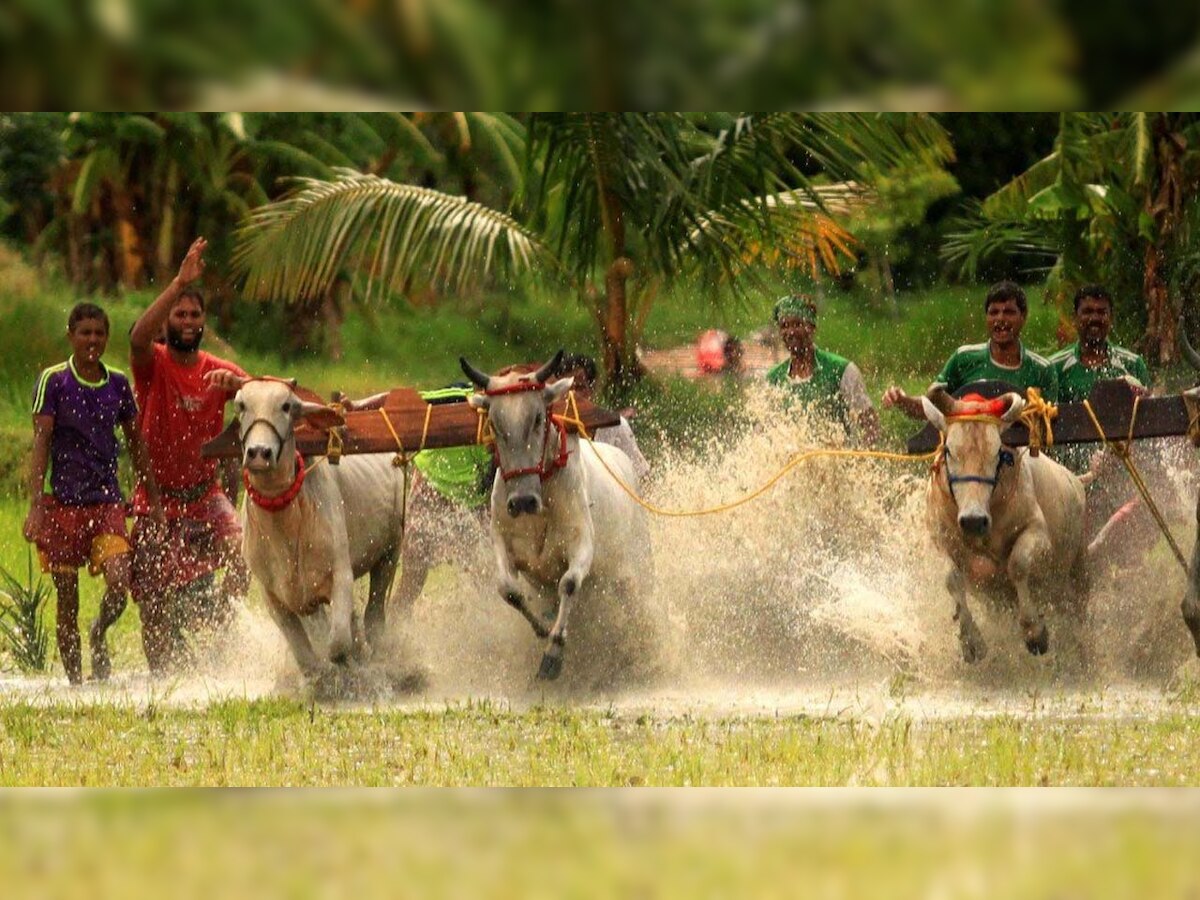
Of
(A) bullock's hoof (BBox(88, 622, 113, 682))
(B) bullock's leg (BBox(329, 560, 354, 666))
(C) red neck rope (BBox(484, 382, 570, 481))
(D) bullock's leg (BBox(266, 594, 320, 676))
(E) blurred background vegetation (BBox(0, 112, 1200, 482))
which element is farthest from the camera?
(A) bullock's hoof (BBox(88, 622, 113, 682))

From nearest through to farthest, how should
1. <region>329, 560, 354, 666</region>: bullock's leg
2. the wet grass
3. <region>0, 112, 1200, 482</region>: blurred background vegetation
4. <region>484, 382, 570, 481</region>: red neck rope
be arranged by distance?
1. the wet grass
2. <region>484, 382, 570, 481</region>: red neck rope
3. <region>329, 560, 354, 666</region>: bullock's leg
4. <region>0, 112, 1200, 482</region>: blurred background vegetation

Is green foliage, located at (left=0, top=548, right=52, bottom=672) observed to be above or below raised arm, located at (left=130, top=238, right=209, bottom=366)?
below

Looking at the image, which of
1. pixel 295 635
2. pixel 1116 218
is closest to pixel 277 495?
pixel 295 635

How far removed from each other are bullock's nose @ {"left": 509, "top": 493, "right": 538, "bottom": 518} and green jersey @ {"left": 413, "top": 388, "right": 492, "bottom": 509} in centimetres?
58

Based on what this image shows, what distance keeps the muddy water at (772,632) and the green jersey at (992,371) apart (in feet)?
1.28

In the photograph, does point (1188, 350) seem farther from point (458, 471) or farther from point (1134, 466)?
point (458, 471)

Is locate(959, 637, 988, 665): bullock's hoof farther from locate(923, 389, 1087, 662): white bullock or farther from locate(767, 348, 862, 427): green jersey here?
locate(767, 348, 862, 427): green jersey

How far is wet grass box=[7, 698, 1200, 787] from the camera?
21.7 feet

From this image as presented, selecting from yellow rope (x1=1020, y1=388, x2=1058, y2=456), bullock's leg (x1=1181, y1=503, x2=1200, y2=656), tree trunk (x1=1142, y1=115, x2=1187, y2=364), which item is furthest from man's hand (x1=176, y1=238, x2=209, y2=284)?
bullock's leg (x1=1181, y1=503, x2=1200, y2=656)

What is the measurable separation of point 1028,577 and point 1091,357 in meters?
0.89

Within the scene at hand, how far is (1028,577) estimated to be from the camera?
708 centimetres

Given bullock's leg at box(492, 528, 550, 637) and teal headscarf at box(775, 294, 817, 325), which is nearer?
bullock's leg at box(492, 528, 550, 637)

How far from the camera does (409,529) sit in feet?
24.5
